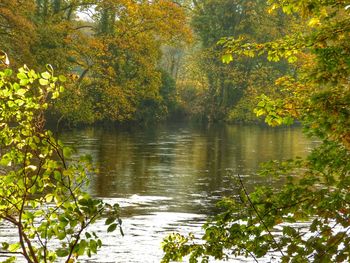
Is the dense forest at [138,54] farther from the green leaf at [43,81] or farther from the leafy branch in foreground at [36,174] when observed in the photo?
the green leaf at [43,81]

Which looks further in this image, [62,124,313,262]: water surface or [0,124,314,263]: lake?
[62,124,313,262]: water surface

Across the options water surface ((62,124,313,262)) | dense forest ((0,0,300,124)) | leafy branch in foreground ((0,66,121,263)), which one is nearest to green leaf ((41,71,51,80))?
leafy branch in foreground ((0,66,121,263))

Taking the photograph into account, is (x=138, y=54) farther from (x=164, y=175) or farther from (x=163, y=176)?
(x=163, y=176)

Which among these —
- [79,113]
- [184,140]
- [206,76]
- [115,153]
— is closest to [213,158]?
[115,153]

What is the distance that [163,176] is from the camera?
23.8m

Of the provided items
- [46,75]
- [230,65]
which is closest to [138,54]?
[230,65]

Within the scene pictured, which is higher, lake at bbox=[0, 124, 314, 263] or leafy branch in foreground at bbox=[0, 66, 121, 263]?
leafy branch in foreground at bbox=[0, 66, 121, 263]

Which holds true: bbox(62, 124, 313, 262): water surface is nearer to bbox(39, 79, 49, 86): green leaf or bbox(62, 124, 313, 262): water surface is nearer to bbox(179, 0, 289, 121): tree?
bbox(39, 79, 49, 86): green leaf

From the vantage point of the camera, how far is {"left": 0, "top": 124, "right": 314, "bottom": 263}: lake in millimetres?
13883

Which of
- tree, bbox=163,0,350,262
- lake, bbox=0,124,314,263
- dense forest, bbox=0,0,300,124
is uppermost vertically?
dense forest, bbox=0,0,300,124

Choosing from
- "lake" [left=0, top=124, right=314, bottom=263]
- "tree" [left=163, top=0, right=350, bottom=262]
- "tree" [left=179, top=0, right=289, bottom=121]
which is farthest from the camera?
"tree" [left=179, top=0, right=289, bottom=121]

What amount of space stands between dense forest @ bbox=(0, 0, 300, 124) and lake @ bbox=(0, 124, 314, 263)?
291 inches

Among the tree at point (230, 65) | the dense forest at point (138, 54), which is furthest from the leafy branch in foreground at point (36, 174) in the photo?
the tree at point (230, 65)

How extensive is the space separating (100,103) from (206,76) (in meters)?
19.0
